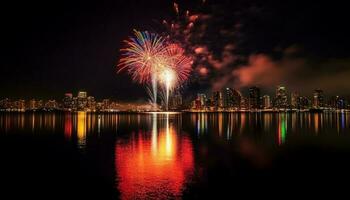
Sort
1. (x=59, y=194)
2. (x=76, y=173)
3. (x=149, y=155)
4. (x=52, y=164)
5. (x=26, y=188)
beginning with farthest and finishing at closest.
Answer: (x=149, y=155) < (x=52, y=164) < (x=76, y=173) < (x=26, y=188) < (x=59, y=194)

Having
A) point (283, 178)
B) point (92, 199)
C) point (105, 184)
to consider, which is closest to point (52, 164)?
point (105, 184)

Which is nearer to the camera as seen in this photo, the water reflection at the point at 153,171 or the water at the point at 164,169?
the water reflection at the point at 153,171

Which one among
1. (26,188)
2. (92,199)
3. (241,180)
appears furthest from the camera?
(241,180)

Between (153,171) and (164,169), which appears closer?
(153,171)

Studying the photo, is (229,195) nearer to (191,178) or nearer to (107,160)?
(191,178)

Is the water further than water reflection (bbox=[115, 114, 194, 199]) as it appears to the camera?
Yes

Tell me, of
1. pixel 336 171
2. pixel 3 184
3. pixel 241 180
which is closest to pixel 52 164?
pixel 3 184

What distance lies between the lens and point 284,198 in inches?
639

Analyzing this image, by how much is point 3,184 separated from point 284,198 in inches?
585

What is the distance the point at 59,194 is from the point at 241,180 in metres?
9.99

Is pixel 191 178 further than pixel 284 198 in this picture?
Yes

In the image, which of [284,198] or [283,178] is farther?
[283,178]

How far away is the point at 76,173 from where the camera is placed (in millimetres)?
21859

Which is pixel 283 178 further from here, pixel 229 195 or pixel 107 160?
pixel 107 160
